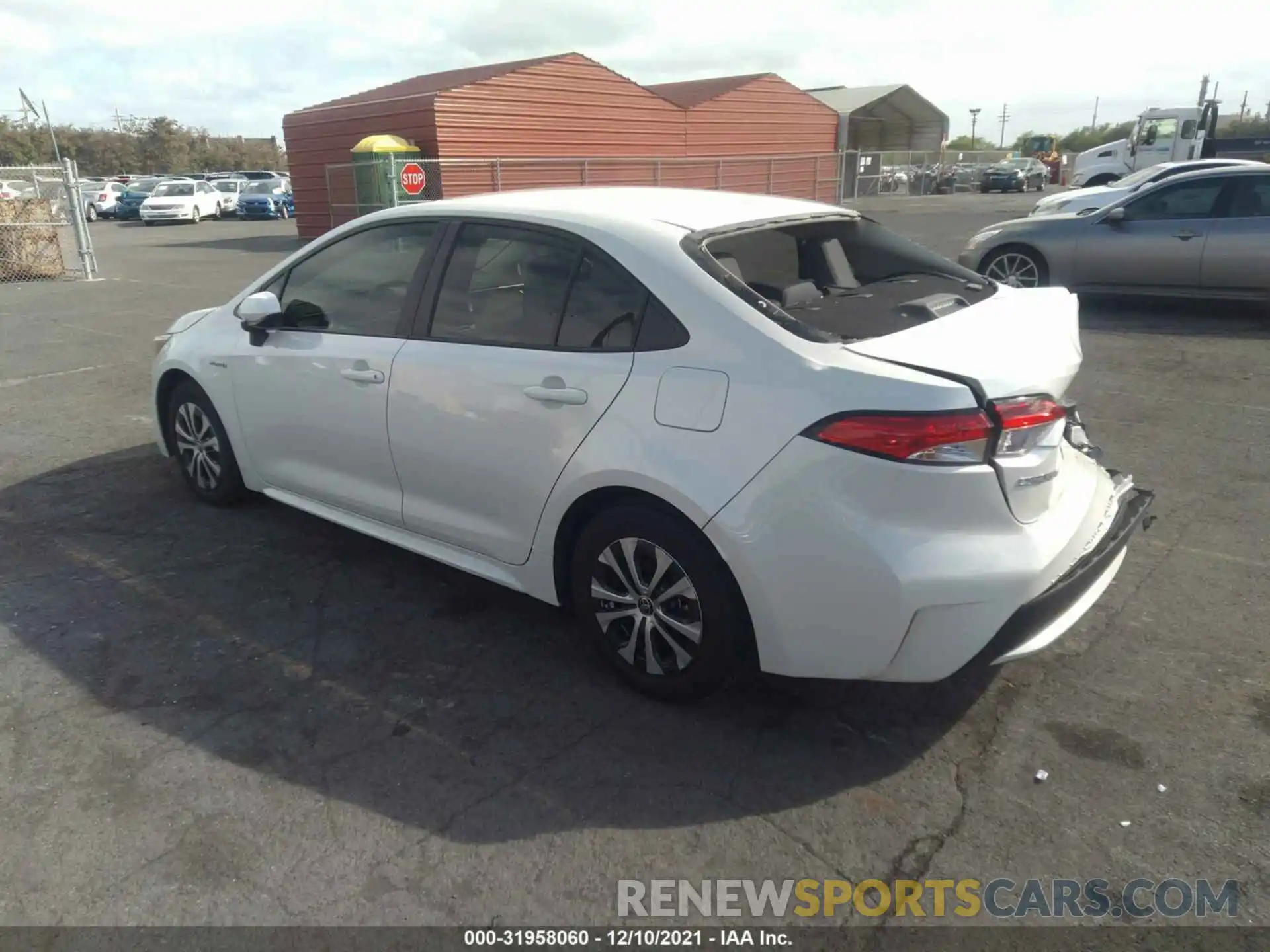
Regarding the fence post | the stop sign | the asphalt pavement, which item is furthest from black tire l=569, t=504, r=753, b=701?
the stop sign

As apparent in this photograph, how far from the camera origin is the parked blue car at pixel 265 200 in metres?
34.9

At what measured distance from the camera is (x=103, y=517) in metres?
5.02

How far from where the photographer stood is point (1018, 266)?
10.5 meters

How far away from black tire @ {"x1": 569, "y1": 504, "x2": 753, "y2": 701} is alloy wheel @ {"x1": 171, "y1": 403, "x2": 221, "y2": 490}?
8.41ft

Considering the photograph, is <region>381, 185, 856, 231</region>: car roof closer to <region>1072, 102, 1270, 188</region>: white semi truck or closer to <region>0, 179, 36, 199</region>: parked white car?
<region>0, 179, 36, 199</region>: parked white car

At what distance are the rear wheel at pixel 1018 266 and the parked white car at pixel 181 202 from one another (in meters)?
30.3

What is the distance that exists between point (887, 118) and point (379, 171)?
124 ft

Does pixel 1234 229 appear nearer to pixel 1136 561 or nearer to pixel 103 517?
pixel 1136 561

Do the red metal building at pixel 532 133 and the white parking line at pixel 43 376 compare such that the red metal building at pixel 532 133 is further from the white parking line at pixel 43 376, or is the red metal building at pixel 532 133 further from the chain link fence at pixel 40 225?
the white parking line at pixel 43 376

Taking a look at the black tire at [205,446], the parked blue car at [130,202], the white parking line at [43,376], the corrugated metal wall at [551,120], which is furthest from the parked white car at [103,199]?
the black tire at [205,446]

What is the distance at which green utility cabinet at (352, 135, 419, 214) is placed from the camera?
60.8 feet

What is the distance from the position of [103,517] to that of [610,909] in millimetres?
3917

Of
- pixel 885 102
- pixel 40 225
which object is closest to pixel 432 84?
pixel 40 225

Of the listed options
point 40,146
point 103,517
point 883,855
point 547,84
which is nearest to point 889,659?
point 883,855
